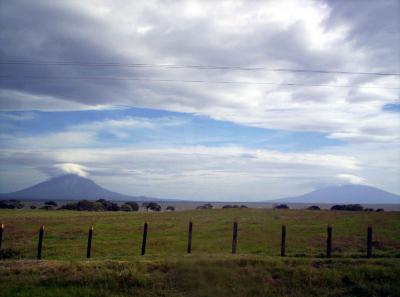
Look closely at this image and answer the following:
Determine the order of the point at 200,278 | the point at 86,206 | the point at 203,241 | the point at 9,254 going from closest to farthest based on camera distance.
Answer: the point at 200,278, the point at 9,254, the point at 203,241, the point at 86,206

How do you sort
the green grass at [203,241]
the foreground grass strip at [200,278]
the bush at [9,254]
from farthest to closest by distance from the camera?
1. the bush at [9,254]
2. the green grass at [203,241]
3. the foreground grass strip at [200,278]

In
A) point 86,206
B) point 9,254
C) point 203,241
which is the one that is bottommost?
point 86,206

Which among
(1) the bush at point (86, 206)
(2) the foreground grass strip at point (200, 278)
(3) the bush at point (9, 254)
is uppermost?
(2) the foreground grass strip at point (200, 278)

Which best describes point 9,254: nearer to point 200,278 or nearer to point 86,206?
point 200,278

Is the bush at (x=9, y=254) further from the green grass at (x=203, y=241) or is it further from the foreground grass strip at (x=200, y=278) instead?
the foreground grass strip at (x=200, y=278)

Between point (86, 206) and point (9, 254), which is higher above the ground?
point (9, 254)

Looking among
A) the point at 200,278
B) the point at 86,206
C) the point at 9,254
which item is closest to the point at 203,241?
the point at 9,254

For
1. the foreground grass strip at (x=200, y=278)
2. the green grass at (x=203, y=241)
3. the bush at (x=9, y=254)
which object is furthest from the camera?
the bush at (x=9, y=254)

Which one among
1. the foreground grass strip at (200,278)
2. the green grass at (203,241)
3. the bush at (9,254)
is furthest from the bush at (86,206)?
the foreground grass strip at (200,278)

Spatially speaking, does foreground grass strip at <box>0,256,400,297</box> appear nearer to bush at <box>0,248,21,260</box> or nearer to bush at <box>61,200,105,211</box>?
bush at <box>0,248,21,260</box>

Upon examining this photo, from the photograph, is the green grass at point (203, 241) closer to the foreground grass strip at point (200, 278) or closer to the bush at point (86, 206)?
the foreground grass strip at point (200, 278)

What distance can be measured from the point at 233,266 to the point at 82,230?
77.7 ft

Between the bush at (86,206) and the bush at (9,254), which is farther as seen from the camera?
the bush at (86,206)

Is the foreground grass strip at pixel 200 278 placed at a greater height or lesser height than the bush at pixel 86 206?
greater
